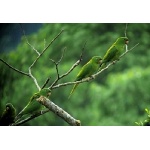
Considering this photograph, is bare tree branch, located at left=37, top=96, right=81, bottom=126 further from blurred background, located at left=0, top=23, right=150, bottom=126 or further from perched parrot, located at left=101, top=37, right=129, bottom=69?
perched parrot, located at left=101, top=37, right=129, bottom=69

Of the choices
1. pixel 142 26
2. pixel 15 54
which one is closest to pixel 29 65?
pixel 15 54

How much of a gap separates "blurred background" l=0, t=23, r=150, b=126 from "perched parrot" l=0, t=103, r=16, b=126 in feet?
0.26

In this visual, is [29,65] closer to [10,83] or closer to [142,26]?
[10,83]

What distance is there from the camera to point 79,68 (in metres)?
5.43

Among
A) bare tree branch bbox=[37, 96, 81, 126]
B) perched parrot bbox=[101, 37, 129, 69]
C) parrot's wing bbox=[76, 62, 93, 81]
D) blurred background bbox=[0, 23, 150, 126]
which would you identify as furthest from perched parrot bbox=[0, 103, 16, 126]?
perched parrot bbox=[101, 37, 129, 69]

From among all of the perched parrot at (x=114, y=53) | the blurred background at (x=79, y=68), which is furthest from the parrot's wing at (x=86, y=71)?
the blurred background at (x=79, y=68)

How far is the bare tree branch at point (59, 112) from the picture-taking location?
416 cm

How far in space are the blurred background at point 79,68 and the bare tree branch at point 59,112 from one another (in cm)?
58

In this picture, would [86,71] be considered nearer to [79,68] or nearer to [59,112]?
[79,68]

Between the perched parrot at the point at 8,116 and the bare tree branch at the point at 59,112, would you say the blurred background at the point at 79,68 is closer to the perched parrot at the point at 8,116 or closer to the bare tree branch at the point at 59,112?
the perched parrot at the point at 8,116

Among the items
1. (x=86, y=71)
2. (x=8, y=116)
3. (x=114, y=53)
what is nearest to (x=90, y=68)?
(x=86, y=71)

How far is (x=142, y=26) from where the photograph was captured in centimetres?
523

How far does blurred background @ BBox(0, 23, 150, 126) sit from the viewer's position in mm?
5195
